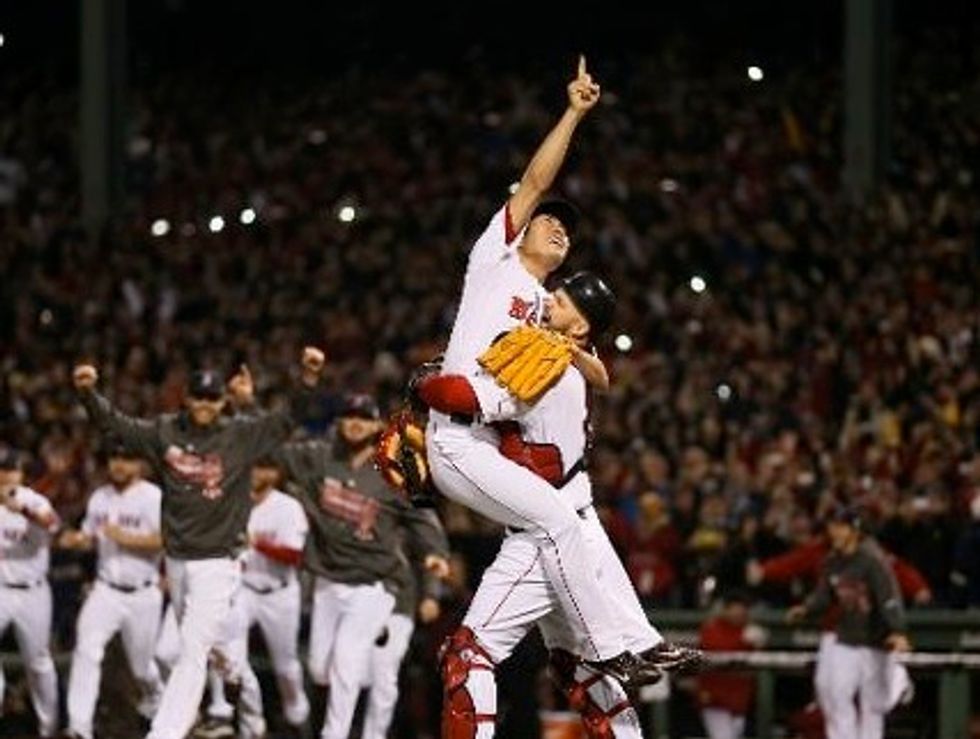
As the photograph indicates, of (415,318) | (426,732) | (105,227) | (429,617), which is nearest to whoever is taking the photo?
(429,617)

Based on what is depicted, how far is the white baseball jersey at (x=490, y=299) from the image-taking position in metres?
10.7

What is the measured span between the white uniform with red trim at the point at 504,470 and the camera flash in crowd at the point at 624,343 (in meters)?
10.6

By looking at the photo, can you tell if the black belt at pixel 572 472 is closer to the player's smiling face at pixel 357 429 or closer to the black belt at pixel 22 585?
the player's smiling face at pixel 357 429

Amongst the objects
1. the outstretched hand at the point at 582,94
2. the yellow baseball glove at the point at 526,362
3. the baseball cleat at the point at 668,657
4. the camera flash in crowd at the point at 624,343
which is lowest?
the baseball cleat at the point at 668,657

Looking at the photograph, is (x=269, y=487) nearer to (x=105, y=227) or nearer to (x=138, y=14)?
(x=105, y=227)

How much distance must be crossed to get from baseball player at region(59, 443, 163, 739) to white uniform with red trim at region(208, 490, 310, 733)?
54cm

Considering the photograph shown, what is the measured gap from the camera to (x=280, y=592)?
1677cm

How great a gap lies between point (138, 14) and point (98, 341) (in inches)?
409

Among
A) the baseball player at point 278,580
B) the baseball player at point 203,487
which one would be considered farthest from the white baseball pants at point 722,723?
the baseball player at point 203,487

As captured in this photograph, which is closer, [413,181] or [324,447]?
[324,447]

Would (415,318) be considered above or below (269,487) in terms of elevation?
above

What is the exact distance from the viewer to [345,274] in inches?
1006

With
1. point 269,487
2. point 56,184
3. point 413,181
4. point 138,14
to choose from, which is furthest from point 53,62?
point 269,487

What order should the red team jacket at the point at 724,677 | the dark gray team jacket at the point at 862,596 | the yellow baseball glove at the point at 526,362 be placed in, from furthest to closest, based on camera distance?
the red team jacket at the point at 724,677 → the dark gray team jacket at the point at 862,596 → the yellow baseball glove at the point at 526,362
